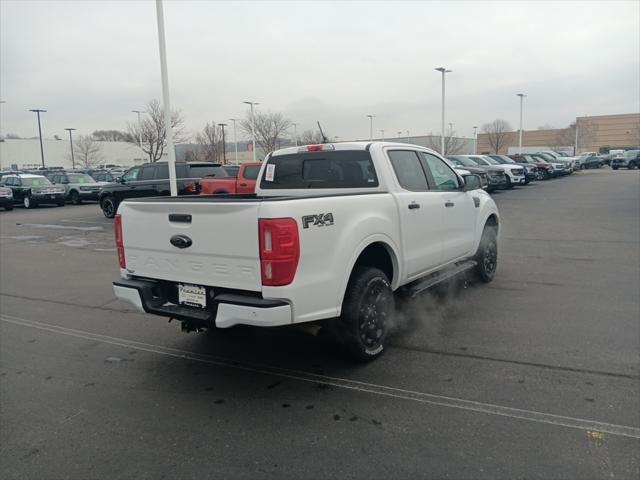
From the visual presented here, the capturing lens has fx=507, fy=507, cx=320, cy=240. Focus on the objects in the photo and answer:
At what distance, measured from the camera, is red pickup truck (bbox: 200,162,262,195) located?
1514cm

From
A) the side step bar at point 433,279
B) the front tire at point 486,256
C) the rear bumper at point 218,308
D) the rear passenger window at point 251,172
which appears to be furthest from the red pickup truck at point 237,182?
the rear bumper at point 218,308

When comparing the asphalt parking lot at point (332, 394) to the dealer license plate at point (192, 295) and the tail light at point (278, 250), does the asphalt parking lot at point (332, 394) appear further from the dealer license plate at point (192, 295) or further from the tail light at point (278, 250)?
the tail light at point (278, 250)

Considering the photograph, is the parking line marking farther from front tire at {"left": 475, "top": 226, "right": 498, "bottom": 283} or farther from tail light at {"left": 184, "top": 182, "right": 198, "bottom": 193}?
tail light at {"left": 184, "top": 182, "right": 198, "bottom": 193}

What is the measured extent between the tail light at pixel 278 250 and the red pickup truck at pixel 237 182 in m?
11.7

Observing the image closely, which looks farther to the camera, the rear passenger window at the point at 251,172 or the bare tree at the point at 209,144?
the bare tree at the point at 209,144

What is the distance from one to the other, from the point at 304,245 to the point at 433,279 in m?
2.40

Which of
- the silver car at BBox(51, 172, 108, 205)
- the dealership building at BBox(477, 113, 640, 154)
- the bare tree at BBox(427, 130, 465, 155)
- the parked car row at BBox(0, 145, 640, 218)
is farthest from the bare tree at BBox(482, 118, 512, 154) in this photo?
the silver car at BBox(51, 172, 108, 205)

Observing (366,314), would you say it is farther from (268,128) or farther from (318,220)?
(268,128)

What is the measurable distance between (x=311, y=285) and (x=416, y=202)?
6.11ft

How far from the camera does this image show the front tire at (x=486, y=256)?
6.98 metres

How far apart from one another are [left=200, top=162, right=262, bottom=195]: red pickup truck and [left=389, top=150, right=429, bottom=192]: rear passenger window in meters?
9.88

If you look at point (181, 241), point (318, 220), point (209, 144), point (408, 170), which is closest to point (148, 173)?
point (408, 170)

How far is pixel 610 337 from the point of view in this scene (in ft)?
16.2

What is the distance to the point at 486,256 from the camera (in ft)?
23.3
